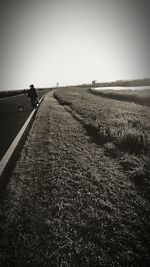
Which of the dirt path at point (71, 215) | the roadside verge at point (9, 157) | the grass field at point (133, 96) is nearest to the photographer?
the dirt path at point (71, 215)

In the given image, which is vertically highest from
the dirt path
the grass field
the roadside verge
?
the grass field

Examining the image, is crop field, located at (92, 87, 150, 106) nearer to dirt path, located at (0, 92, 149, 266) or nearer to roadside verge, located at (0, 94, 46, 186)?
roadside verge, located at (0, 94, 46, 186)

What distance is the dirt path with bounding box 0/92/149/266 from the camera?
2.70 m

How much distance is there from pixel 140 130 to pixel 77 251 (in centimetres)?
706

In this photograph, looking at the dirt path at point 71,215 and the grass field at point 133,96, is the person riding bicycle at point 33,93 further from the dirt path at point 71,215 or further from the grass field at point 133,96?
the dirt path at point 71,215

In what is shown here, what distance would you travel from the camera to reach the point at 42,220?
337cm

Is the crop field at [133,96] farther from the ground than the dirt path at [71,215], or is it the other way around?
the crop field at [133,96]

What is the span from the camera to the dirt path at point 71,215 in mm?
2699

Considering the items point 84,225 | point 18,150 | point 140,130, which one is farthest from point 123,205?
point 140,130

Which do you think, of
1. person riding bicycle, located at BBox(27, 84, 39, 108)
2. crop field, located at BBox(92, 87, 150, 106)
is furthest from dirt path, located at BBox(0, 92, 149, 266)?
crop field, located at BBox(92, 87, 150, 106)

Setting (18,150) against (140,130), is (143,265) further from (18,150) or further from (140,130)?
(140,130)

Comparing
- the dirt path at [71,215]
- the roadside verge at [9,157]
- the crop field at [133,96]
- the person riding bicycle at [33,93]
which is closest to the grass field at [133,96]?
the crop field at [133,96]

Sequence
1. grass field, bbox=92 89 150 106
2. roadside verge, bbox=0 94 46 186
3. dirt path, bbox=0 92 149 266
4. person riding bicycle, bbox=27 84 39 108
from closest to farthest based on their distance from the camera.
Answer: dirt path, bbox=0 92 149 266
roadside verge, bbox=0 94 46 186
person riding bicycle, bbox=27 84 39 108
grass field, bbox=92 89 150 106

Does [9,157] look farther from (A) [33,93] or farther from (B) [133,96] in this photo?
(B) [133,96]
